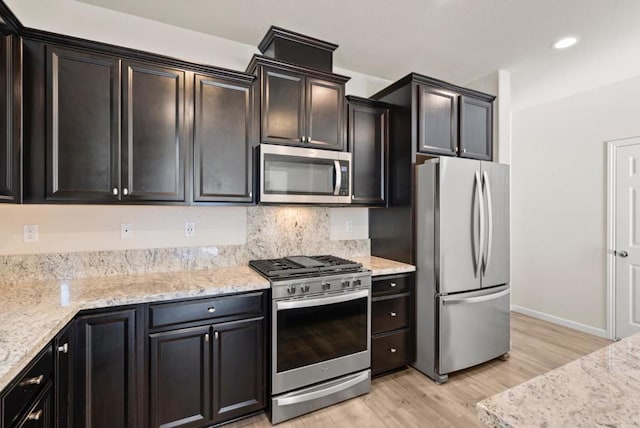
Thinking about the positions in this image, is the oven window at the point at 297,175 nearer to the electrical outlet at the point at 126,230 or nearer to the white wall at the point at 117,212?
the white wall at the point at 117,212

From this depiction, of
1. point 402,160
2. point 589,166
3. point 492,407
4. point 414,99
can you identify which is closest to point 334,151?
point 402,160

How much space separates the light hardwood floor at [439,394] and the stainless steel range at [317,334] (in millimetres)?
112

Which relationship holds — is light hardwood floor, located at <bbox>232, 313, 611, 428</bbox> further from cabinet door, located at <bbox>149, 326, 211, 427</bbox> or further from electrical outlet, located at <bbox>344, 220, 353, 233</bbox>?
electrical outlet, located at <bbox>344, 220, 353, 233</bbox>

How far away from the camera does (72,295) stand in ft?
5.84

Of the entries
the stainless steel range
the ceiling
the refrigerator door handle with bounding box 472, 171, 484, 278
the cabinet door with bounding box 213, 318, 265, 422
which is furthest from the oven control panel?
the ceiling

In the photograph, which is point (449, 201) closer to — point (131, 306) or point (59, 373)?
point (131, 306)

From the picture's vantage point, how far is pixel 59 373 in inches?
59.1

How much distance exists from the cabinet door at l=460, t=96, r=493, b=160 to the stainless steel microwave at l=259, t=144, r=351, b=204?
122 centimetres

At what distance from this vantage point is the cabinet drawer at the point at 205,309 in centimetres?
185

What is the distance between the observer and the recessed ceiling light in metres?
2.69

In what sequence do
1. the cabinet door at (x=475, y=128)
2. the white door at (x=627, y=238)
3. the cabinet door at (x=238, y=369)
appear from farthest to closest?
the white door at (x=627, y=238) → the cabinet door at (x=475, y=128) → the cabinet door at (x=238, y=369)

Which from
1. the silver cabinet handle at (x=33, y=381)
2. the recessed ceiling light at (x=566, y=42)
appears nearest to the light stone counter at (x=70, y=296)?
the silver cabinet handle at (x=33, y=381)

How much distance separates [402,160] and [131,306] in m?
2.34

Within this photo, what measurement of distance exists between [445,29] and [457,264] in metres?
1.93
